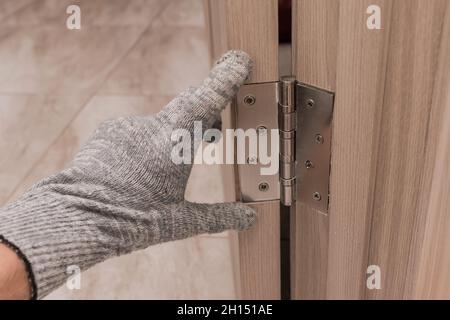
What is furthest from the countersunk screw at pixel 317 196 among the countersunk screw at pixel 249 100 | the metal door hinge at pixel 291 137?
the countersunk screw at pixel 249 100

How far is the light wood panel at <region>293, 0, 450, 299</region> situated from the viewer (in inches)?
14.4

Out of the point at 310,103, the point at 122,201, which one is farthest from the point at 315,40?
the point at 122,201

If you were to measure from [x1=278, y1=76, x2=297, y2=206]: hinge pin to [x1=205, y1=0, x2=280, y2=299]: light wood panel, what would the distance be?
0.01 meters

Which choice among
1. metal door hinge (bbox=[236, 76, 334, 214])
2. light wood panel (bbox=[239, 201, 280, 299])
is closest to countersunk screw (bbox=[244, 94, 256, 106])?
metal door hinge (bbox=[236, 76, 334, 214])

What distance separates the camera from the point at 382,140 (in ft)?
1.37

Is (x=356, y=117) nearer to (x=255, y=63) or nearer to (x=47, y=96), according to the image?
(x=255, y=63)

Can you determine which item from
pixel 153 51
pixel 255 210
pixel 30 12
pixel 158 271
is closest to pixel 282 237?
pixel 255 210

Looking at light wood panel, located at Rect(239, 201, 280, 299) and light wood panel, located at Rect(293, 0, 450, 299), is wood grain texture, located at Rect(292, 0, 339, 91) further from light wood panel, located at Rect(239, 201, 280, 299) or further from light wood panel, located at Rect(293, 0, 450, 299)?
light wood panel, located at Rect(239, 201, 280, 299)

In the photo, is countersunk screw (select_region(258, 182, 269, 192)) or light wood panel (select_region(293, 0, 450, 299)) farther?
countersunk screw (select_region(258, 182, 269, 192))

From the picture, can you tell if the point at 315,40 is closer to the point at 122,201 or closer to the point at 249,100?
the point at 249,100

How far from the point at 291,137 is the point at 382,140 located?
8 centimetres

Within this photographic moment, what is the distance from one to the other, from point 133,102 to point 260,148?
1.25 meters
